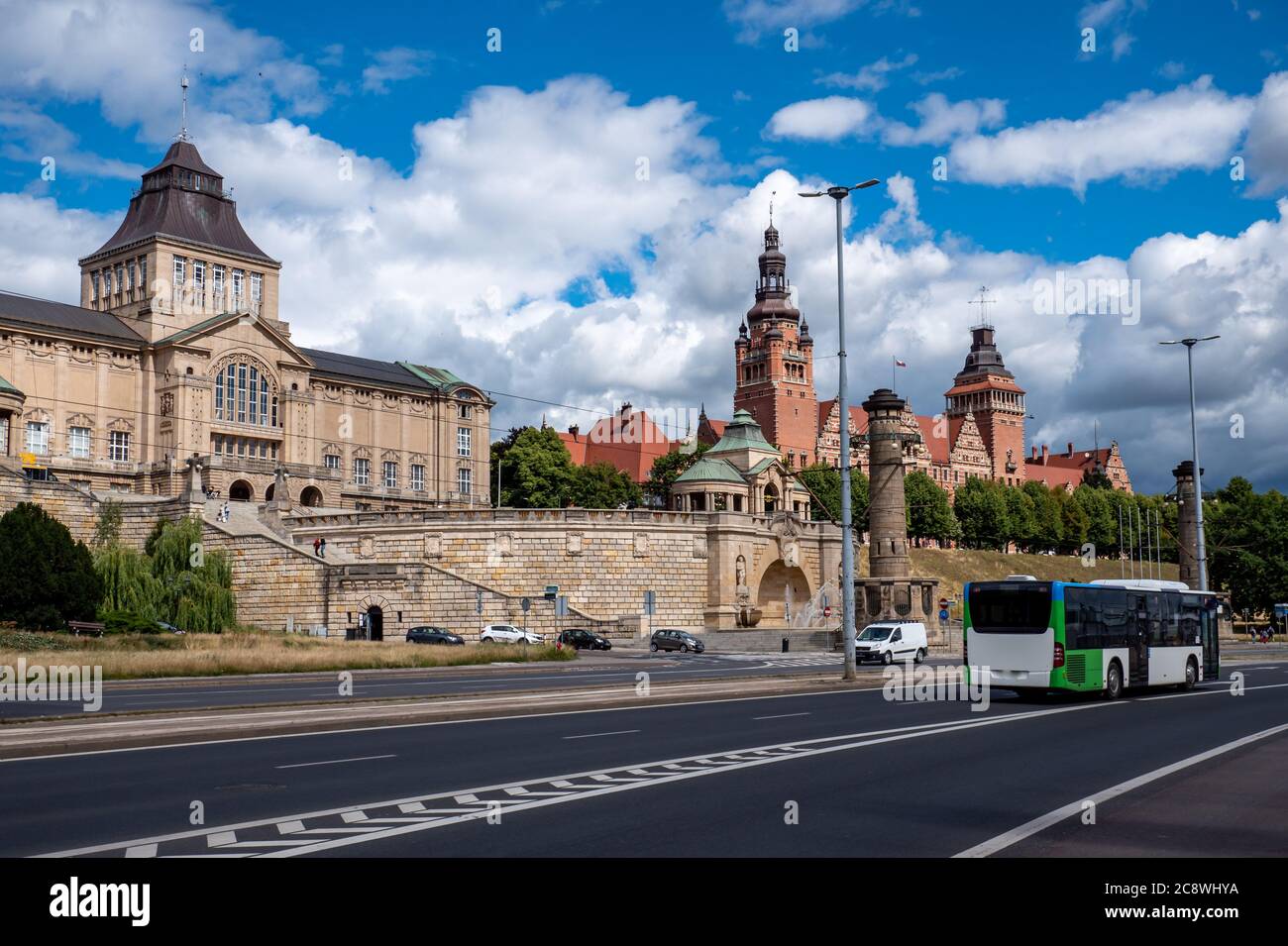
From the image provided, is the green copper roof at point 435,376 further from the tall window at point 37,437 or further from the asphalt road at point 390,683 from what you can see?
the asphalt road at point 390,683

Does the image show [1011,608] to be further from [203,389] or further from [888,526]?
[203,389]

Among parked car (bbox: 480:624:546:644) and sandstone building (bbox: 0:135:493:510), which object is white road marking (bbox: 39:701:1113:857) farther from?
sandstone building (bbox: 0:135:493:510)

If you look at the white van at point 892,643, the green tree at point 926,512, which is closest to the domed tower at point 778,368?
the green tree at point 926,512

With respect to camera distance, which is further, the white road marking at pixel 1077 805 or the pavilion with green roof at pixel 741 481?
the pavilion with green roof at pixel 741 481

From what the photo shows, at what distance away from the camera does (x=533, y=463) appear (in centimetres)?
10569

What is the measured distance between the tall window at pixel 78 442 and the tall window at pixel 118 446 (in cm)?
141

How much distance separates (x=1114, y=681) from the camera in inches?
1122

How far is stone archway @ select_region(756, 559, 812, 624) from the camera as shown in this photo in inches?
3132

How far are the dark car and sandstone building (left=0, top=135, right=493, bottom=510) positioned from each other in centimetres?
2983

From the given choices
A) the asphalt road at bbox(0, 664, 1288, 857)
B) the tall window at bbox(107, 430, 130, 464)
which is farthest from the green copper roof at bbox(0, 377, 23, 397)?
the asphalt road at bbox(0, 664, 1288, 857)

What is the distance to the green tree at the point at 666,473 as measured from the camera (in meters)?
118

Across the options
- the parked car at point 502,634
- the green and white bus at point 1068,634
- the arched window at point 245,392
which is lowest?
the parked car at point 502,634
